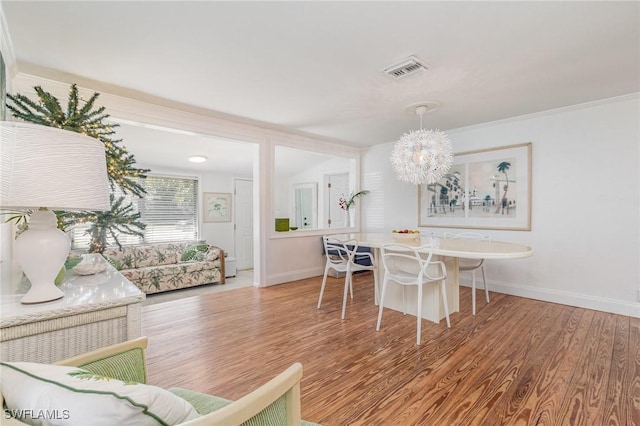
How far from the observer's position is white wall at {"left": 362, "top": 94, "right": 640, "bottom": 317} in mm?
3182

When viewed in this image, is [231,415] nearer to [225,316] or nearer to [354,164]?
[225,316]

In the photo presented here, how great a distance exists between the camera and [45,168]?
38.9 inches

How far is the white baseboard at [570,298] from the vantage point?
3.17 metres

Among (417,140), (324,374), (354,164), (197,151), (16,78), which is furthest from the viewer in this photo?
(354,164)

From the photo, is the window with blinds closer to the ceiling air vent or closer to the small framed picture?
the small framed picture

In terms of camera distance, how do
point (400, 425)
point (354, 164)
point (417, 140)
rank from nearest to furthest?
point (400, 425) → point (417, 140) → point (354, 164)

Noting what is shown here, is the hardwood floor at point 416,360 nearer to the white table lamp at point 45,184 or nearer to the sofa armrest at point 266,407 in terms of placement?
the sofa armrest at point 266,407

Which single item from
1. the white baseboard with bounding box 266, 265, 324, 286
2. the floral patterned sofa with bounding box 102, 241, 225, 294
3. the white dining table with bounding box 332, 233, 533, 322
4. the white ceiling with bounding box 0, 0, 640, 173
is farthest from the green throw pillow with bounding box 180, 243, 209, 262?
the white dining table with bounding box 332, 233, 533, 322

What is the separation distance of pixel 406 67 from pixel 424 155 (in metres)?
0.90

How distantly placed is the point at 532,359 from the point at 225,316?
2740 millimetres

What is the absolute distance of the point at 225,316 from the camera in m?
3.19

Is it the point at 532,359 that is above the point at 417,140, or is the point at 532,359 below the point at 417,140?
below

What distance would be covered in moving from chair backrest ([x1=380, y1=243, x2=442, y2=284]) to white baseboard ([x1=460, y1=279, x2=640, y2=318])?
5.67ft

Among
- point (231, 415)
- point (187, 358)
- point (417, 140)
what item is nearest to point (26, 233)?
point (231, 415)
